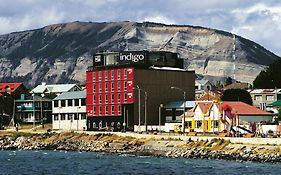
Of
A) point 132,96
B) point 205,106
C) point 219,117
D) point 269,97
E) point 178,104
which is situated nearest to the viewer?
point 219,117

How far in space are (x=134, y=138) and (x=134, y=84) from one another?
116 ft

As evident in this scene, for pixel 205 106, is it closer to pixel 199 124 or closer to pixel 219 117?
pixel 199 124

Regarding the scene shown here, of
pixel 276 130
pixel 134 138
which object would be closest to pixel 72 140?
pixel 134 138

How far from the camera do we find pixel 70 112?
179 meters

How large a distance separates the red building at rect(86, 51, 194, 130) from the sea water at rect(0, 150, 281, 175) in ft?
172

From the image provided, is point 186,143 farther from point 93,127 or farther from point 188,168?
point 93,127

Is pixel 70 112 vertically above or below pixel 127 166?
above

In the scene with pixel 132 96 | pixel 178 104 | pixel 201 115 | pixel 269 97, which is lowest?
pixel 201 115

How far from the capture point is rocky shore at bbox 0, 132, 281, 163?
305 feet

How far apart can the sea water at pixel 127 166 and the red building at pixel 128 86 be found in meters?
52.3

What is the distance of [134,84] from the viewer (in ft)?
523

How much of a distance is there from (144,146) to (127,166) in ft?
97.1

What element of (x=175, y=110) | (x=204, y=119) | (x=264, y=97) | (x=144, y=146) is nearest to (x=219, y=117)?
(x=204, y=119)

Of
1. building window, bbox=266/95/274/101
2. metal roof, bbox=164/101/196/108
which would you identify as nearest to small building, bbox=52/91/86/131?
metal roof, bbox=164/101/196/108
